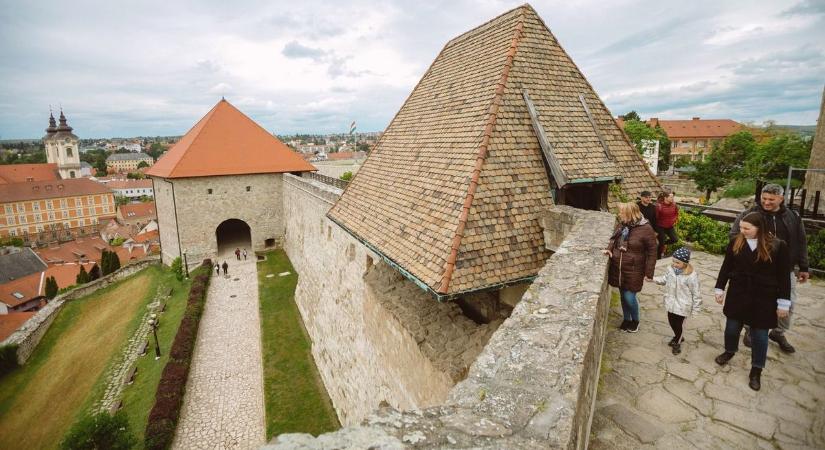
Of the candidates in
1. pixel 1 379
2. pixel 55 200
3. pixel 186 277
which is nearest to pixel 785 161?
pixel 186 277

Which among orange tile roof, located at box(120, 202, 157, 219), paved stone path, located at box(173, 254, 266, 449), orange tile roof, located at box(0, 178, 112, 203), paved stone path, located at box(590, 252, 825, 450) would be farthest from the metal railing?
orange tile roof, located at box(0, 178, 112, 203)

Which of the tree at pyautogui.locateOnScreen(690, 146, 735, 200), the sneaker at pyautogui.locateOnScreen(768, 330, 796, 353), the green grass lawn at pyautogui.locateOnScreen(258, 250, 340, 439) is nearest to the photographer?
the sneaker at pyautogui.locateOnScreen(768, 330, 796, 353)

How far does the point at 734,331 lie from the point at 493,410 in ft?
11.8

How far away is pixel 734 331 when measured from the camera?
429 centimetres

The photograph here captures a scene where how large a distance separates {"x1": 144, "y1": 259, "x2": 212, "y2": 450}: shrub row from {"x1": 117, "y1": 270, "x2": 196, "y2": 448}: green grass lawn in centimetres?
57

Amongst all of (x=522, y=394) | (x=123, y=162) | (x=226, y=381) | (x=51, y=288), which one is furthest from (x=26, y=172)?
(x=522, y=394)

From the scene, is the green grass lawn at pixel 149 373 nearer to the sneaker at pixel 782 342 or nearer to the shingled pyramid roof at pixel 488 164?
the shingled pyramid roof at pixel 488 164

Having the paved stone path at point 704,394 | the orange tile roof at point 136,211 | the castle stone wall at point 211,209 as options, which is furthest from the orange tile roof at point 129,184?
the paved stone path at point 704,394

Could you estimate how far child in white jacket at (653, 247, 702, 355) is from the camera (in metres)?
4.50

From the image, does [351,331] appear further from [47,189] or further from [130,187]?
[130,187]

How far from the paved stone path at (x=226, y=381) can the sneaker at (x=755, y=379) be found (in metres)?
10.9

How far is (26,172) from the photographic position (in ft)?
267

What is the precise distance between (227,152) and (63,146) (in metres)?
82.2

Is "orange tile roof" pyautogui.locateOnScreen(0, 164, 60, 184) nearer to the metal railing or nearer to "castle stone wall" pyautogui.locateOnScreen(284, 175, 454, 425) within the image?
the metal railing
